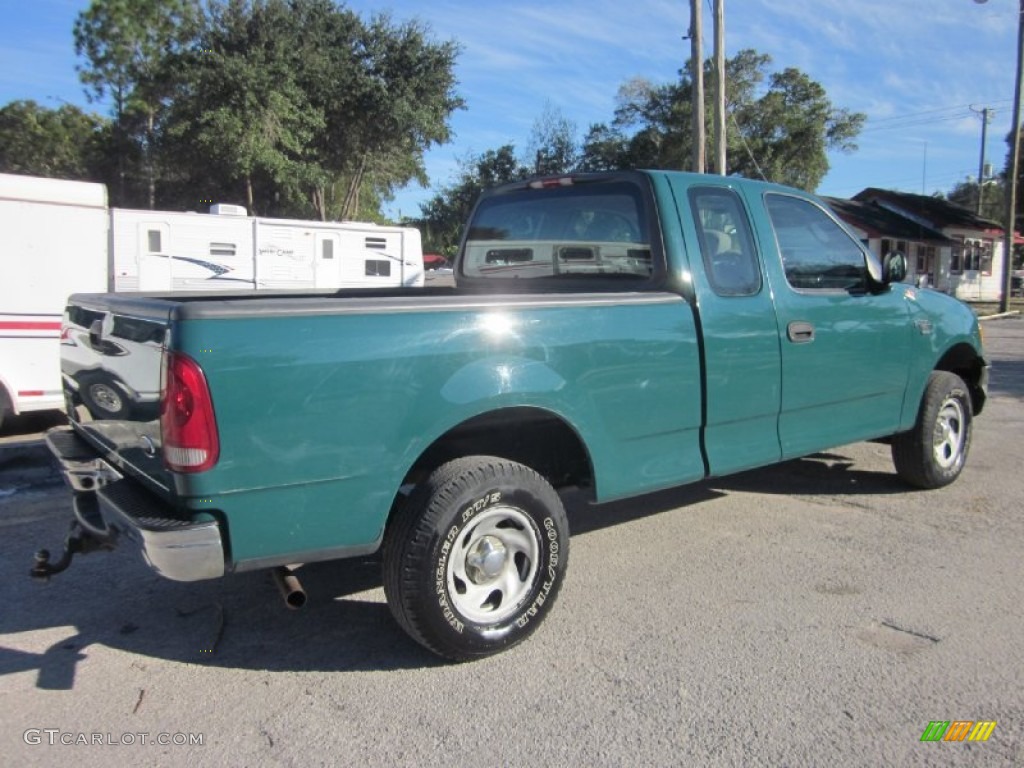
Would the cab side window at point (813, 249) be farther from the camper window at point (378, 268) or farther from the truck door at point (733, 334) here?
the camper window at point (378, 268)

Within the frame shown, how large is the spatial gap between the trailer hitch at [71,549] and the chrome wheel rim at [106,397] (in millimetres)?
491

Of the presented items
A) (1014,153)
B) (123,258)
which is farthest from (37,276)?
(1014,153)

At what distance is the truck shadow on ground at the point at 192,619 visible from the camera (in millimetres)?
3377

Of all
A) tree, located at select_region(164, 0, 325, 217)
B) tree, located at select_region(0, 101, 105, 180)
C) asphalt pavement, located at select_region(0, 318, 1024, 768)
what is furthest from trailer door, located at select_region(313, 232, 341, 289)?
tree, located at select_region(0, 101, 105, 180)

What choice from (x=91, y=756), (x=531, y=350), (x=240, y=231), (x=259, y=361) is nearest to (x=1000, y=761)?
(x=531, y=350)

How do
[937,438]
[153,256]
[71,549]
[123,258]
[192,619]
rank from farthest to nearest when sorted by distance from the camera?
1. [153,256]
2. [123,258]
3. [937,438]
4. [192,619]
5. [71,549]

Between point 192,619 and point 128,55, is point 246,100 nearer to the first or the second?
point 128,55

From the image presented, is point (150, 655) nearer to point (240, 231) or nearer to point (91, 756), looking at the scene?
point (91, 756)

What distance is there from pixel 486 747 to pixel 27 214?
726 cm

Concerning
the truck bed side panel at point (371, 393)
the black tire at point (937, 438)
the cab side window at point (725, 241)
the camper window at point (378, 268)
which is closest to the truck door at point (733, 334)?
the cab side window at point (725, 241)

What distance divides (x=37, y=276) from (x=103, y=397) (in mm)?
5381

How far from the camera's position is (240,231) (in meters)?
12.9

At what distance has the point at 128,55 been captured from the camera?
107ft

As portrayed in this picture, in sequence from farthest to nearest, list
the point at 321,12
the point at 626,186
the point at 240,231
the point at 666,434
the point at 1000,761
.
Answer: the point at 321,12
the point at 240,231
the point at 626,186
the point at 666,434
the point at 1000,761
